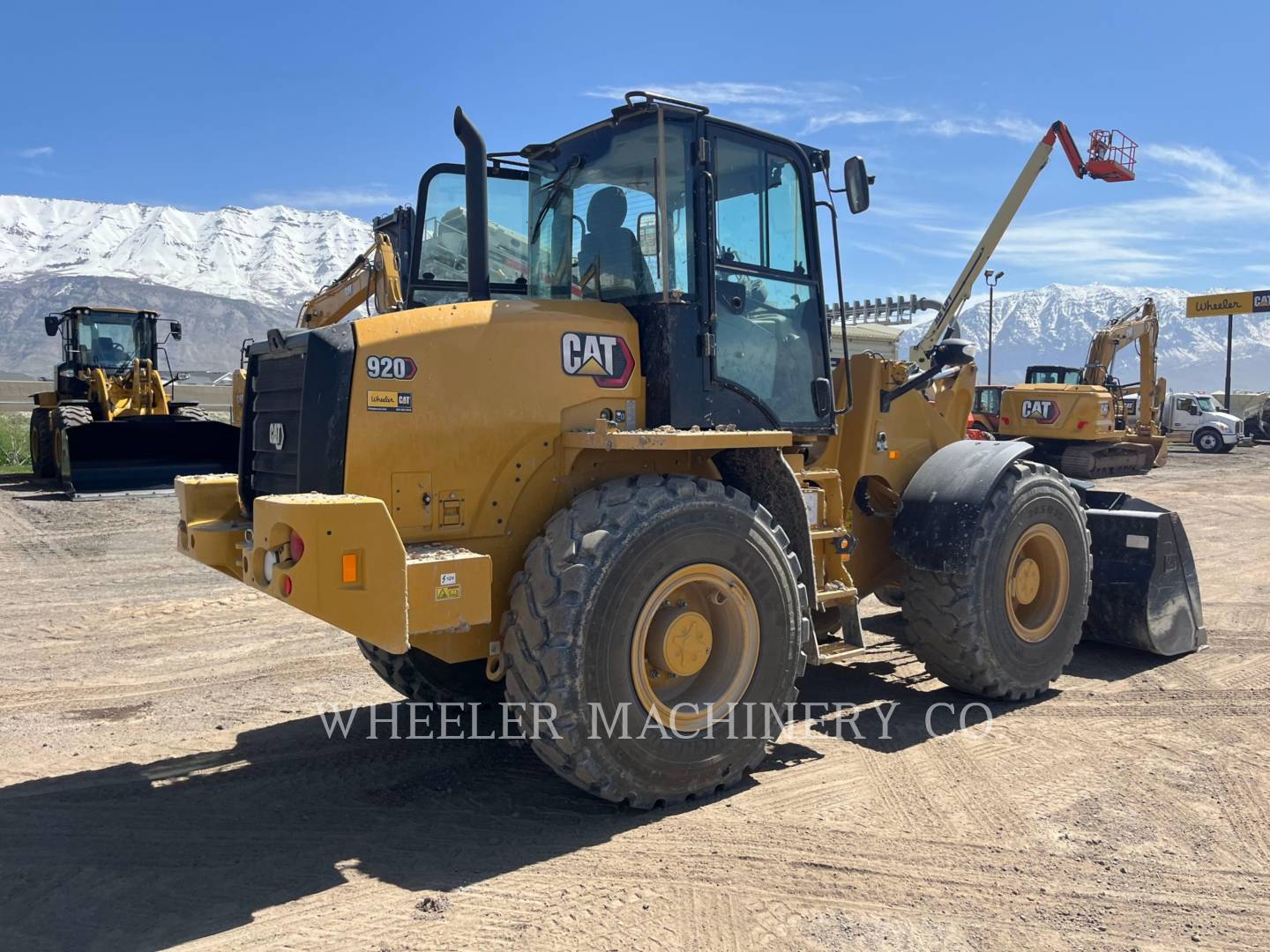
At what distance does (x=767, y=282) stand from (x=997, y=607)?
2.35m

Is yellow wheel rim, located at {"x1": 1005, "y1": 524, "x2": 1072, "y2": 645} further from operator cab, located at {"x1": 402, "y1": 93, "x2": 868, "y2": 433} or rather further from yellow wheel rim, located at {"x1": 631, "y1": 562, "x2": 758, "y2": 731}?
yellow wheel rim, located at {"x1": 631, "y1": 562, "x2": 758, "y2": 731}

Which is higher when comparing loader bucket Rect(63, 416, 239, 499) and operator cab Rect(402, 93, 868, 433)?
operator cab Rect(402, 93, 868, 433)

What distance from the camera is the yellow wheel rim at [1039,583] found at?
6.16 m

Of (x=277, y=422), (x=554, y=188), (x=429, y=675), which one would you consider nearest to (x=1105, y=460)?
(x=554, y=188)

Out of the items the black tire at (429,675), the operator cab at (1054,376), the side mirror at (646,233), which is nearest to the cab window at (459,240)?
the side mirror at (646,233)

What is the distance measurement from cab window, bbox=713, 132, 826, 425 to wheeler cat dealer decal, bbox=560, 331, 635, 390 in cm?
50

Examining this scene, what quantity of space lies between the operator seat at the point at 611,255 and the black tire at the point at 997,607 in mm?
2460

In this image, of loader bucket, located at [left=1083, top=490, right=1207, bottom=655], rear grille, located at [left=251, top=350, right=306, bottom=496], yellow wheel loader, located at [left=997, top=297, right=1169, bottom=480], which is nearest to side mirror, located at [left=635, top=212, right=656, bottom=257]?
rear grille, located at [left=251, top=350, right=306, bottom=496]

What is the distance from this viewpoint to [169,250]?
594 feet

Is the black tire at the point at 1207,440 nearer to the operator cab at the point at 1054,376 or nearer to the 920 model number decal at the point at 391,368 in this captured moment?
the operator cab at the point at 1054,376

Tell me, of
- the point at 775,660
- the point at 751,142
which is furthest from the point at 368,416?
the point at 751,142

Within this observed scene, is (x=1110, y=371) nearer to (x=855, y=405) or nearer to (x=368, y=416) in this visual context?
(x=855, y=405)

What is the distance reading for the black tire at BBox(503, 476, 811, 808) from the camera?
4.06 metres

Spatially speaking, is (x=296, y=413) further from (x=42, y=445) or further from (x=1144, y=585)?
(x=42, y=445)
